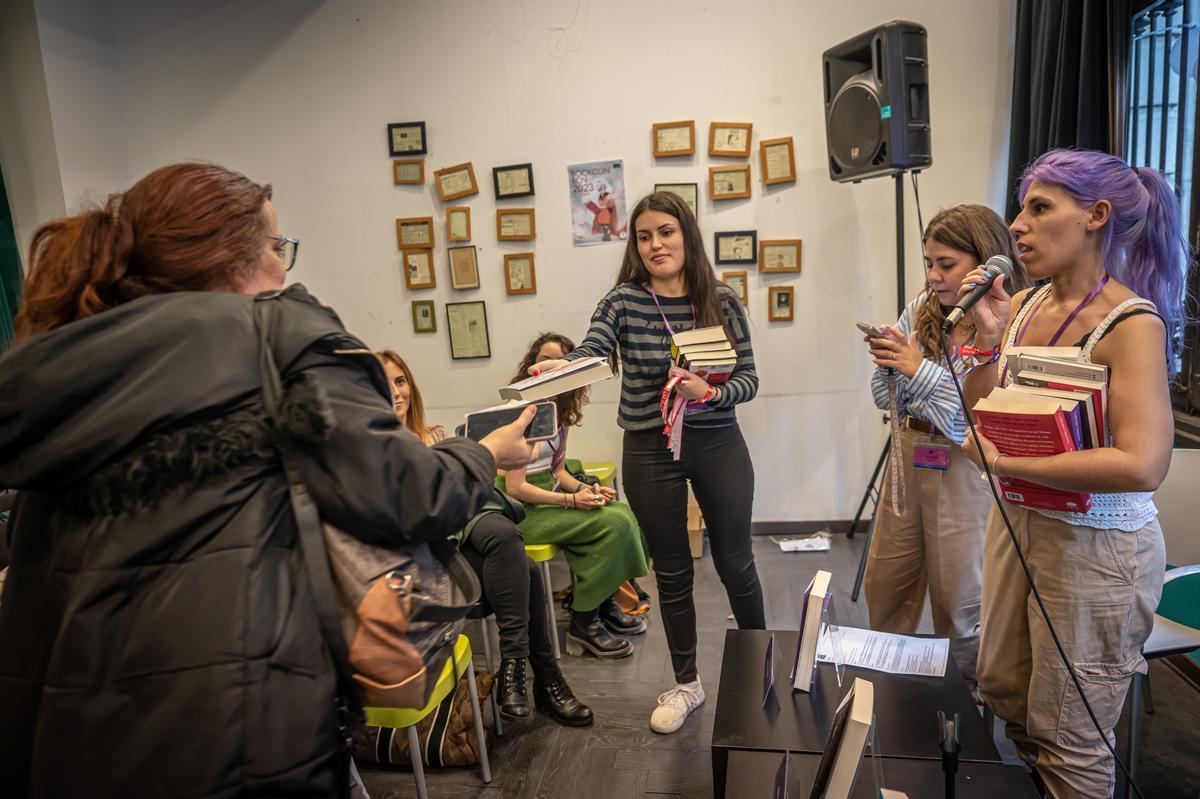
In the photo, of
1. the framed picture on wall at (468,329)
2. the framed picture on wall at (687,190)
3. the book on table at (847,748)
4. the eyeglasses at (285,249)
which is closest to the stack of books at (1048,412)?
the book on table at (847,748)

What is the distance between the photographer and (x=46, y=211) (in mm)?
3648

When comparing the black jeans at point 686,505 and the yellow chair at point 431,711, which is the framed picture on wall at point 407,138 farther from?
the yellow chair at point 431,711

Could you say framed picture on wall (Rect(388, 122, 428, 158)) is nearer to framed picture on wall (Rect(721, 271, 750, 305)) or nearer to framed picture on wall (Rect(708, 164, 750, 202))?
framed picture on wall (Rect(708, 164, 750, 202))

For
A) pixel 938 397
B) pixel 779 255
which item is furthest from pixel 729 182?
pixel 938 397

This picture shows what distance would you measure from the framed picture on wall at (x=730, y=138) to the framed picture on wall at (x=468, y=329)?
1398 millimetres

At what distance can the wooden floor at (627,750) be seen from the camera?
6.65 ft

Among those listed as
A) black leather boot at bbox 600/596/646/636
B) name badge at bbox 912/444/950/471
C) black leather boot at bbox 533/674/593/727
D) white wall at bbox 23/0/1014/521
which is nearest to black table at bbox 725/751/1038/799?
name badge at bbox 912/444/950/471

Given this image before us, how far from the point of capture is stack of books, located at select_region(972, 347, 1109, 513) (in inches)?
51.3

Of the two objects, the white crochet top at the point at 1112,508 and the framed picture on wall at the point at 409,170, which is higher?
the framed picture on wall at the point at 409,170

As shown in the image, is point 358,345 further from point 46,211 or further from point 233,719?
point 46,211

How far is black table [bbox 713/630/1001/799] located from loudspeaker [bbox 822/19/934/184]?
6.84 ft

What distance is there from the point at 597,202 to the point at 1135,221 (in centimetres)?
266

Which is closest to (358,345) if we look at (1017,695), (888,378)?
(1017,695)

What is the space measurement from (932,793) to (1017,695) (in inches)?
17.6
